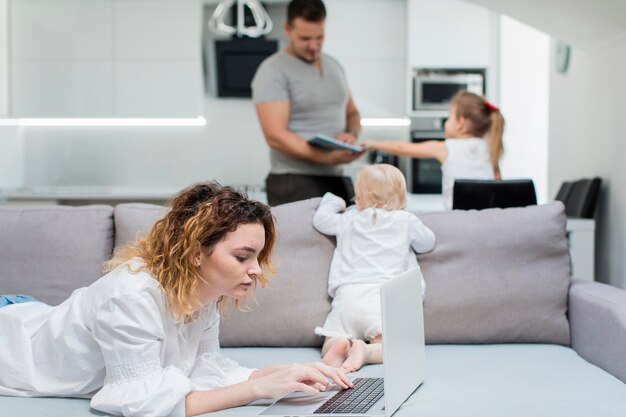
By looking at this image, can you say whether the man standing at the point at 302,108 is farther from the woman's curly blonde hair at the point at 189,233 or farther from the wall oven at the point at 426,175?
the wall oven at the point at 426,175

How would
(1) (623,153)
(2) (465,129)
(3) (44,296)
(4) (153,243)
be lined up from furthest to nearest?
(2) (465,129)
(1) (623,153)
(3) (44,296)
(4) (153,243)

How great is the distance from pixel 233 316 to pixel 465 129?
1.97 meters

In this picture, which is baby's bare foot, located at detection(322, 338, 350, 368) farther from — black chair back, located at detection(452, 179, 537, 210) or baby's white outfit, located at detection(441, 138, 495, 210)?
baby's white outfit, located at detection(441, 138, 495, 210)

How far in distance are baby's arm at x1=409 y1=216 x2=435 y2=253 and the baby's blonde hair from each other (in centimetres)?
13

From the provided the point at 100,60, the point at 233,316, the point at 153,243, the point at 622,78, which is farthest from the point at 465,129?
the point at 100,60

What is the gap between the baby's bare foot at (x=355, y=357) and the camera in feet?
7.89

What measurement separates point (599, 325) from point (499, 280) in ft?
1.13

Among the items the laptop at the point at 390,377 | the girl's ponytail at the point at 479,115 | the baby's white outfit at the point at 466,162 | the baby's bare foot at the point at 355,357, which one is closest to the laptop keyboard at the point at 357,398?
the laptop at the point at 390,377

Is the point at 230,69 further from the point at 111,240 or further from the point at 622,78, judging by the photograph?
the point at 111,240

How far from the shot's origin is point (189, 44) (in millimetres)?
6273

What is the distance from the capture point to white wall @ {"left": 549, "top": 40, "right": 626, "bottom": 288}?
3740 millimetres

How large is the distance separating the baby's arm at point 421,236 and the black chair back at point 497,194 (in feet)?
2.07

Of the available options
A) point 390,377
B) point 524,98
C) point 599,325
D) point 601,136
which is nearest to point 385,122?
point 524,98

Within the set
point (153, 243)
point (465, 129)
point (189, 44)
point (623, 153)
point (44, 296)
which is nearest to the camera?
point (153, 243)
